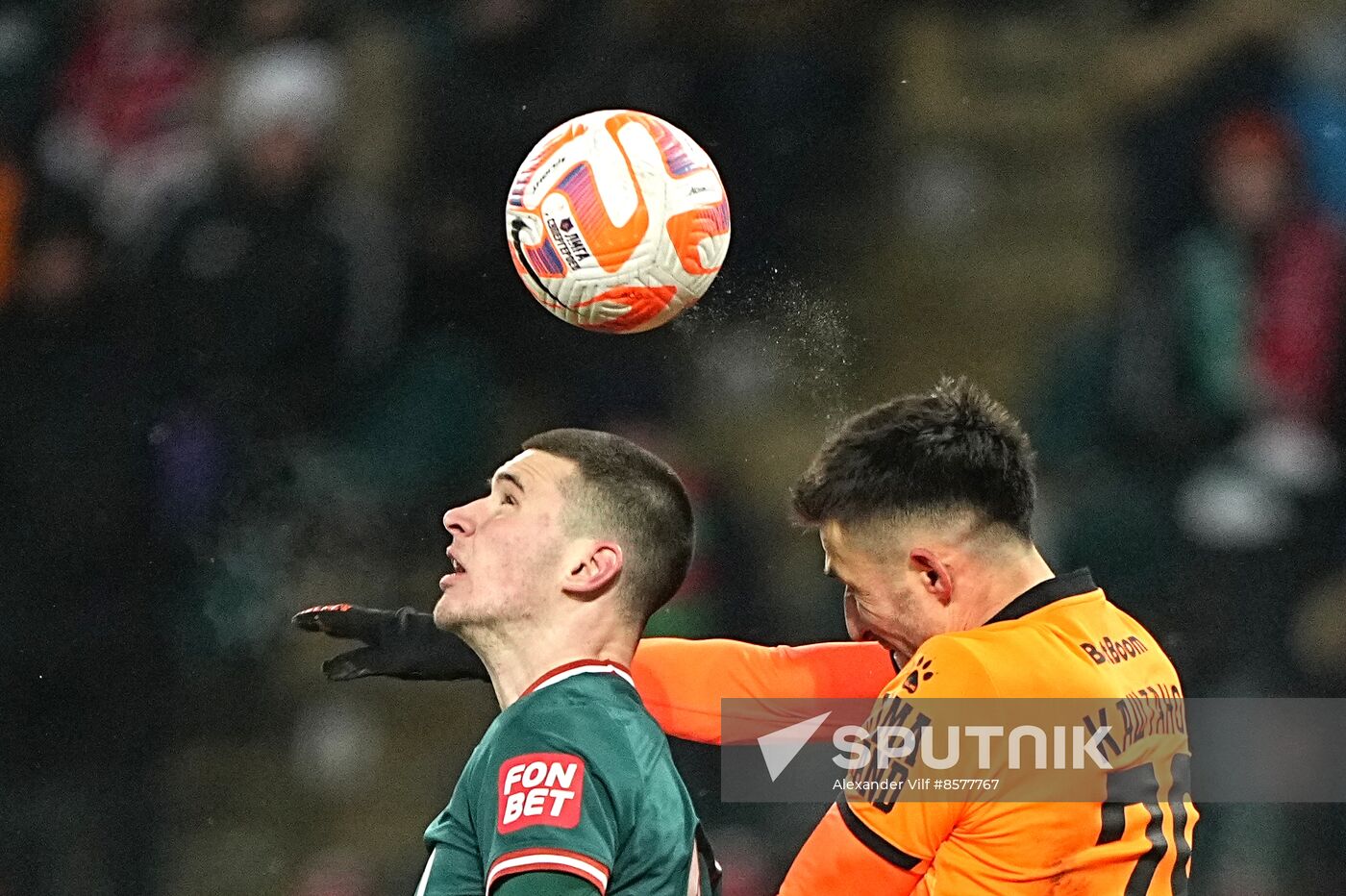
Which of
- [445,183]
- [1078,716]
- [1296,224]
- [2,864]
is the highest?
[445,183]

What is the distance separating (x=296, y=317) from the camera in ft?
13.5

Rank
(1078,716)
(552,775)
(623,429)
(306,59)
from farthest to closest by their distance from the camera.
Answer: (306,59) → (623,429) → (1078,716) → (552,775)

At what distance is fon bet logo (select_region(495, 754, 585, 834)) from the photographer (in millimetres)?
1780

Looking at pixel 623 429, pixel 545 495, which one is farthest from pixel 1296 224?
pixel 545 495

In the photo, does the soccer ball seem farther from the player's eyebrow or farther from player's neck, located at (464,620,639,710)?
player's neck, located at (464,620,639,710)

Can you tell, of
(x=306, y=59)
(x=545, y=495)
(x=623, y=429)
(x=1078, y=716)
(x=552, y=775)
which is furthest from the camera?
(x=306, y=59)

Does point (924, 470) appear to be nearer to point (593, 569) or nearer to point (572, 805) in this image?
point (593, 569)

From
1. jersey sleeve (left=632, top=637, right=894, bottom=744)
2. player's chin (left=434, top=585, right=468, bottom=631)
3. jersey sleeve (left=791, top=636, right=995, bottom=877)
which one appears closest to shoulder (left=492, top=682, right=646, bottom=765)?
player's chin (left=434, top=585, right=468, bottom=631)

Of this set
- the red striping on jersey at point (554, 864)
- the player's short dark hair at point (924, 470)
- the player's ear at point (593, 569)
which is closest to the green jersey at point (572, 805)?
the red striping on jersey at point (554, 864)

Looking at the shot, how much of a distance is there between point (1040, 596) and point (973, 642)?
0.51 feet

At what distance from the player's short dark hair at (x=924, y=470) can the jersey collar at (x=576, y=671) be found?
1.32ft

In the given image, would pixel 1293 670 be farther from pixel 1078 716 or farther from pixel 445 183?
pixel 445 183

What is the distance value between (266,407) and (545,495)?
2.02 metres

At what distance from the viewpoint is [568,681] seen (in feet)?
6.77
